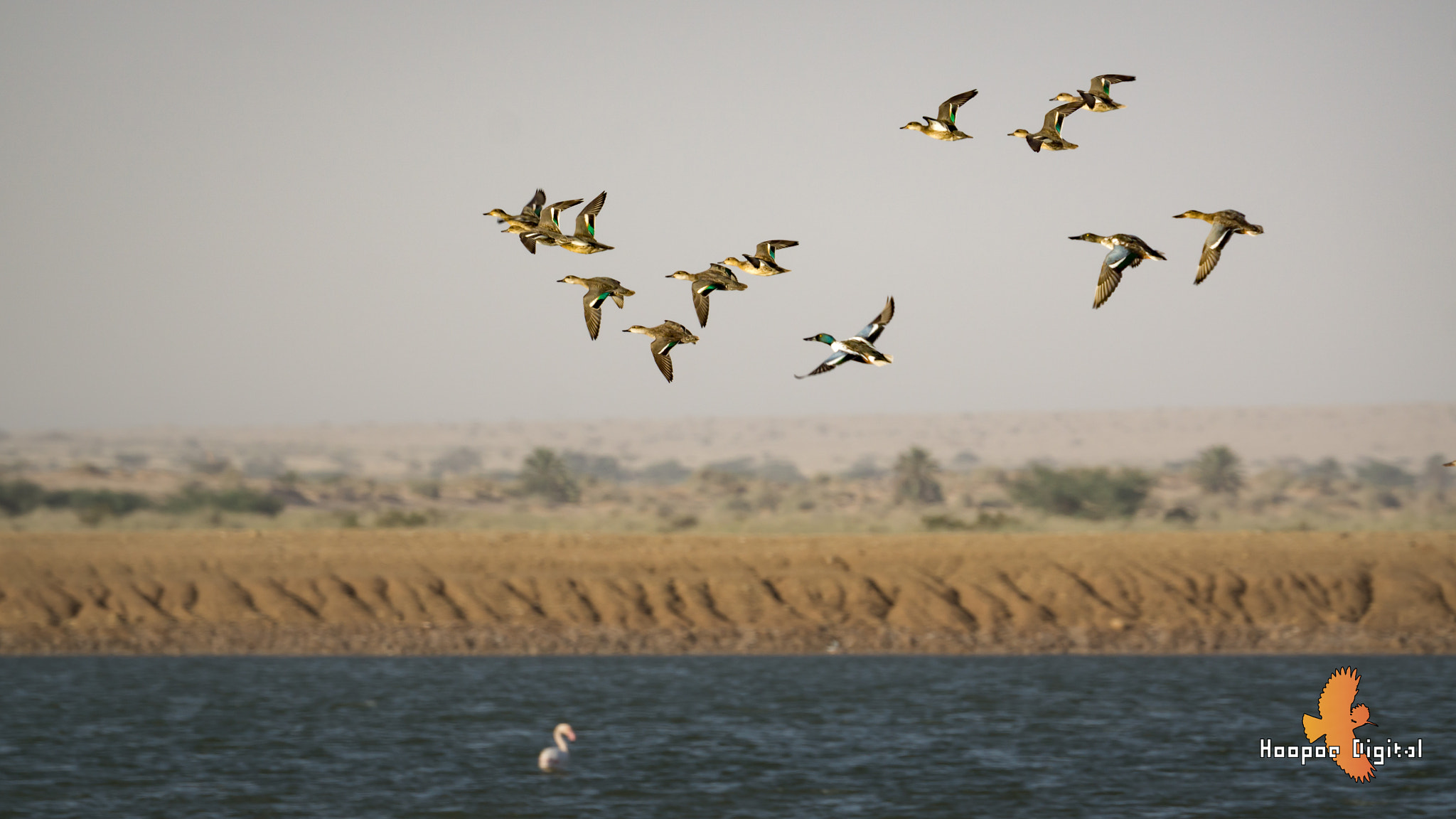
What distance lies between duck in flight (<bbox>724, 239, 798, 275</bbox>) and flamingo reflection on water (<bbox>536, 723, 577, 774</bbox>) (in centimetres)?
1466

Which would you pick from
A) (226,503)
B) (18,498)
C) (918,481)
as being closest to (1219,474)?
(918,481)

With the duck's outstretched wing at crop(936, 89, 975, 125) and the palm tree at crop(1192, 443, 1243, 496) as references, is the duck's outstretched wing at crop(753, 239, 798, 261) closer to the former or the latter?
the duck's outstretched wing at crop(936, 89, 975, 125)

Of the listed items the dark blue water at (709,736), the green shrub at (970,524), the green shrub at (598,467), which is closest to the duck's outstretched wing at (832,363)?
the dark blue water at (709,736)

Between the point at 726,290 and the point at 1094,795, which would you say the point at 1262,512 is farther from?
the point at 726,290

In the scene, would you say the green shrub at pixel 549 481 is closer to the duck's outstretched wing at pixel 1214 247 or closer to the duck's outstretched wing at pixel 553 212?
the duck's outstretched wing at pixel 553 212

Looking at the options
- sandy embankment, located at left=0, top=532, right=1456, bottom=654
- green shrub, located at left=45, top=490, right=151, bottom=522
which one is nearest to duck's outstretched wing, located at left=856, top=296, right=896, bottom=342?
sandy embankment, located at left=0, top=532, right=1456, bottom=654

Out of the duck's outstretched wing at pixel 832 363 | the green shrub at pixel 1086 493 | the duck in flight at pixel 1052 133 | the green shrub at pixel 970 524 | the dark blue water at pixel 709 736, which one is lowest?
the dark blue water at pixel 709 736

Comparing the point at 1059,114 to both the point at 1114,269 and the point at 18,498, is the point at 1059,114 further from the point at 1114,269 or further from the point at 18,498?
the point at 18,498

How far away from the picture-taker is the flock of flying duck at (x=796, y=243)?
52.3 feet

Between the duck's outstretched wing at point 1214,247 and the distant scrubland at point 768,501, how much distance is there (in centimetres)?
6006

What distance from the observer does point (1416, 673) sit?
3869 centimetres

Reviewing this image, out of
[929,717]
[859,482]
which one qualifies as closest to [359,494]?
[859,482]

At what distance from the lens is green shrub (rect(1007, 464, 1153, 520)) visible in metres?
92.4

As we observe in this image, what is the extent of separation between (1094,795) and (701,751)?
→ 26.3 ft
